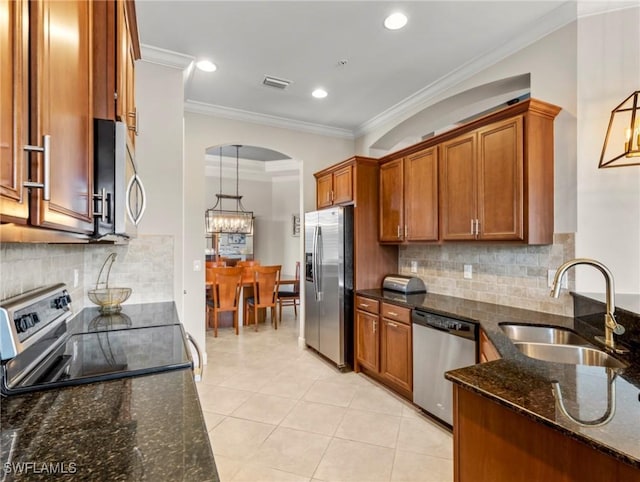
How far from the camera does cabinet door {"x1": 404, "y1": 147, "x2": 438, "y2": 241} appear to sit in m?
2.94

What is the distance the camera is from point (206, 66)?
3.01m

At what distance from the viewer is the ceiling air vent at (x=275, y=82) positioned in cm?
321

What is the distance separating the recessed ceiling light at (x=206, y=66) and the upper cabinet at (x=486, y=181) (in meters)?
1.97

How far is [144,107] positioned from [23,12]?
8.11 feet

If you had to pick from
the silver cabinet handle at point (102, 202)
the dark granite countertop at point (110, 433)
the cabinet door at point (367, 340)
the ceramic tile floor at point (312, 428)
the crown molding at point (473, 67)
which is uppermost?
the crown molding at point (473, 67)

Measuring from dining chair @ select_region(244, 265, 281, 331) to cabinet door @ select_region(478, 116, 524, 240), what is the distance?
3.38 metres

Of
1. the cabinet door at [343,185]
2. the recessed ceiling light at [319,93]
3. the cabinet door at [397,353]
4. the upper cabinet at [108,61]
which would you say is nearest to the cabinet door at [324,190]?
the cabinet door at [343,185]

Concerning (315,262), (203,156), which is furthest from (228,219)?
(315,262)

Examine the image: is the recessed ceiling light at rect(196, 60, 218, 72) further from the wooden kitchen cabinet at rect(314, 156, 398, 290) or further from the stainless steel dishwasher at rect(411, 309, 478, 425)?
the stainless steel dishwasher at rect(411, 309, 478, 425)

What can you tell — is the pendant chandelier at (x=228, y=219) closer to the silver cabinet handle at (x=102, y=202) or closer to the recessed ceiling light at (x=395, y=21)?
the recessed ceiling light at (x=395, y=21)

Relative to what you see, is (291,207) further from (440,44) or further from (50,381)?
(50,381)

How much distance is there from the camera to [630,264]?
6.66 feet

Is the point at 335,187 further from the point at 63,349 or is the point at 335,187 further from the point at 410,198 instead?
the point at 63,349

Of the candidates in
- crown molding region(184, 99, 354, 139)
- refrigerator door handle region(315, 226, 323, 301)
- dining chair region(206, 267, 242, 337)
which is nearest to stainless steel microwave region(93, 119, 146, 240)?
refrigerator door handle region(315, 226, 323, 301)
